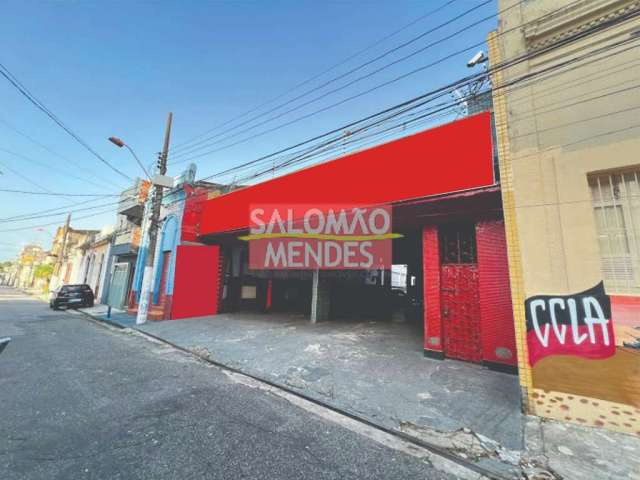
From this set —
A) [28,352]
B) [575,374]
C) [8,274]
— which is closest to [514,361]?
[575,374]

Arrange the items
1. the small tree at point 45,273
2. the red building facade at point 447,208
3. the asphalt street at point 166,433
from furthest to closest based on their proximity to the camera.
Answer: the small tree at point 45,273 → the red building facade at point 447,208 → the asphalt street at point 166,433

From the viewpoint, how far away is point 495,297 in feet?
19.4

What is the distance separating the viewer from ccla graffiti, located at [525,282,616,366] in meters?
3.87

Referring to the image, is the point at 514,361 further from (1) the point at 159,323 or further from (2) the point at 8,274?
(2) the point at 8,274

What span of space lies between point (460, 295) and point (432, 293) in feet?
2.12

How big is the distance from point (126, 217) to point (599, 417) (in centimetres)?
2475

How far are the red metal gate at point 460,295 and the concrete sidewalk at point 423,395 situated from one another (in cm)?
44

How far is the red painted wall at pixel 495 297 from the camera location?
5723 mm

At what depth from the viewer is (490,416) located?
3973mm

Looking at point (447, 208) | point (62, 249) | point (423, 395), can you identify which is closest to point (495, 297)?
point (447, 208)

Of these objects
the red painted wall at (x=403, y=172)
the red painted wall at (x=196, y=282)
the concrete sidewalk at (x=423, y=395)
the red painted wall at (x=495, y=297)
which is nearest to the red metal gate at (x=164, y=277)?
the red painted wall at (x=196, y=282)

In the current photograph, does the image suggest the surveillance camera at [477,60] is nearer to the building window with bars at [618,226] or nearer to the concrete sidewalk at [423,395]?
the building window with bars at [618,226]

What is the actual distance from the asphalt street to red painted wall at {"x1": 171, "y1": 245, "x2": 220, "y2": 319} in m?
6.65

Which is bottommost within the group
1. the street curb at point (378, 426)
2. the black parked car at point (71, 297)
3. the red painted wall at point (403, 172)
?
the street curb at point (378, 426)
